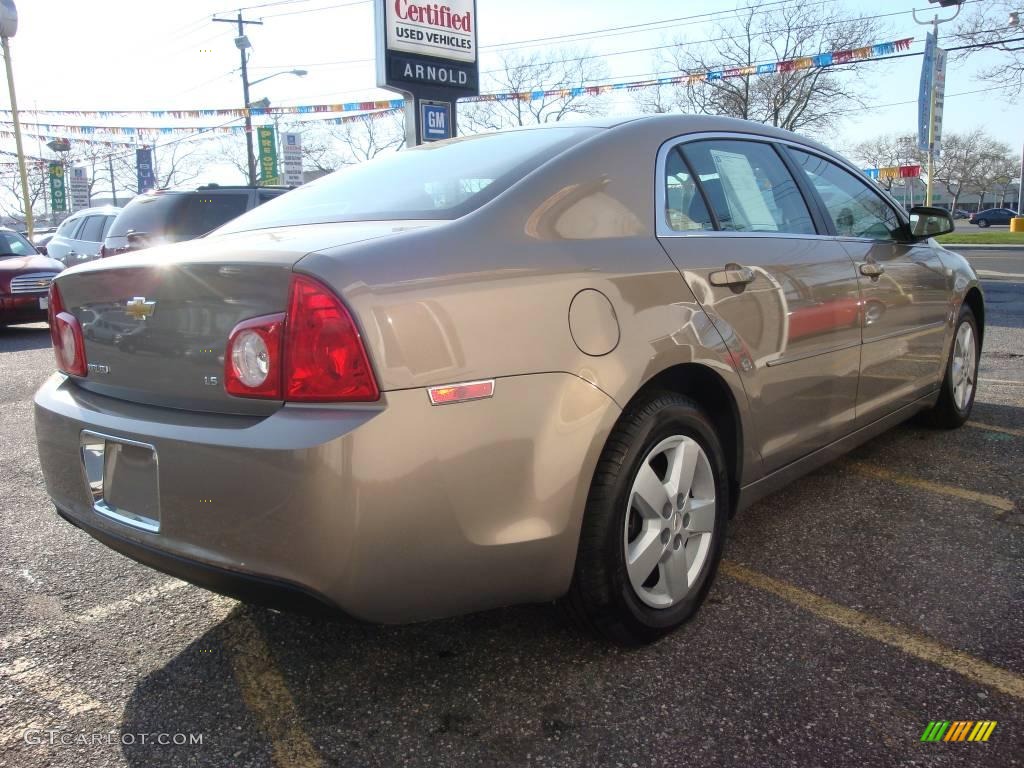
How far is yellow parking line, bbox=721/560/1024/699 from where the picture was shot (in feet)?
6.88

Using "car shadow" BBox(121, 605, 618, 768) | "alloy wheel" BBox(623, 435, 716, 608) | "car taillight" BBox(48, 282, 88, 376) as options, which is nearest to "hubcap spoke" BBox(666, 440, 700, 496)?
"alloy wheel" BBox(623, 435, 716, 608)

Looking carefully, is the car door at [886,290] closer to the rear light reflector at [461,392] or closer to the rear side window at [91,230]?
the rear light reflector at [461,392]

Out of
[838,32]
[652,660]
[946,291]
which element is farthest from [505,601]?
[838,32]

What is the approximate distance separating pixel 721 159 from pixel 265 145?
116 feet

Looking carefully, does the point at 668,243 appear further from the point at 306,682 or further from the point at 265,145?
the point at 265,145

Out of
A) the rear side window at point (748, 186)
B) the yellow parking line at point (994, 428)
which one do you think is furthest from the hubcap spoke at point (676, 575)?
the yellow parking line at point (994, 428)

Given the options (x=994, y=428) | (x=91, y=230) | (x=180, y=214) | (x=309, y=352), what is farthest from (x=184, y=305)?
(x=91, y=230)

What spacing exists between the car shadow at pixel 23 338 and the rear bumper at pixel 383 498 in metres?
8.45

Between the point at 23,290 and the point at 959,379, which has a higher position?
the point at 23,290

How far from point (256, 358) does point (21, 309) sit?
32.2 ft

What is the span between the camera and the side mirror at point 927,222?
12.4 ft

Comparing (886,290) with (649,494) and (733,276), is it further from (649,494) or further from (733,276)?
(649,494)

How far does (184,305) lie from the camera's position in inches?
76.7

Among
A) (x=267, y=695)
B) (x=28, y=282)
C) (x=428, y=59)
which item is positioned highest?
(x=428, y=59)
